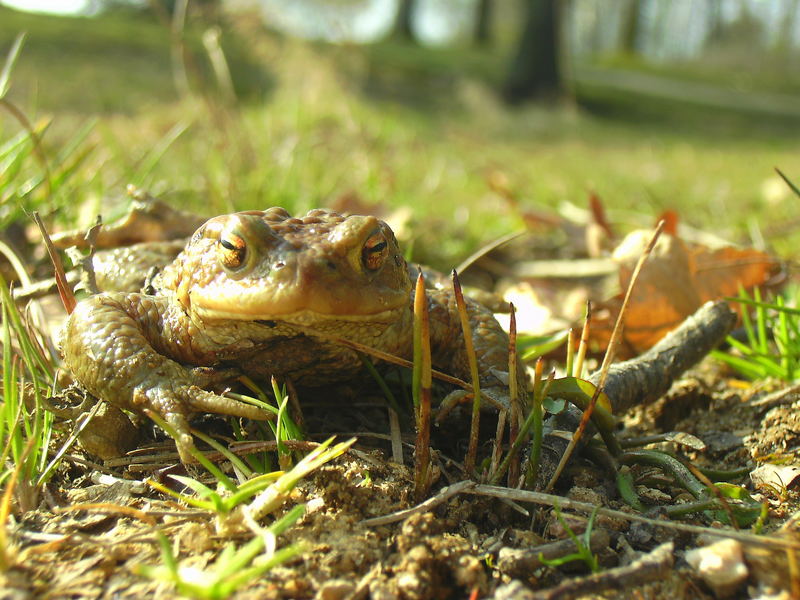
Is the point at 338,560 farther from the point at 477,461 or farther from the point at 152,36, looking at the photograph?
the point at 152,36

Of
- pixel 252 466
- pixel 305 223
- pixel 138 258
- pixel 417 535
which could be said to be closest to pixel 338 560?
pixel 417 535

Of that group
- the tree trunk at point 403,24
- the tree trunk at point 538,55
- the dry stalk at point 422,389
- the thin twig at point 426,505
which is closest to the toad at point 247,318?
the dry stalk at point 422,389

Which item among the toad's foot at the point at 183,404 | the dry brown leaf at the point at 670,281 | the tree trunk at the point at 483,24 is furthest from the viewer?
the tree trunk at the point at 483,24

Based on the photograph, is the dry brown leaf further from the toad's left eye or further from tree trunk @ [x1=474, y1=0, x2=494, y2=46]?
tree trunk @ [x1=474, y1=0, x2=494, y2=46]

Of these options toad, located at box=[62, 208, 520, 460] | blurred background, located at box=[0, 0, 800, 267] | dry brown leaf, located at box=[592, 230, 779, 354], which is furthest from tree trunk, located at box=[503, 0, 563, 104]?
toad, located at box=[62, 208, 520, 460]

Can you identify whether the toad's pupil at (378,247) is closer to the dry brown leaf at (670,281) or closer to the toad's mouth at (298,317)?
the toad's mouth at (298,317)

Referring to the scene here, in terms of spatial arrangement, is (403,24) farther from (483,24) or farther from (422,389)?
(422,389)
